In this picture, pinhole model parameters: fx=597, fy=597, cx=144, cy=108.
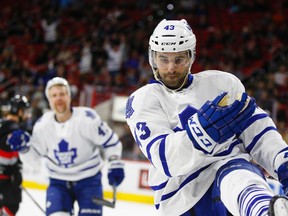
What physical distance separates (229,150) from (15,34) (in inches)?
422

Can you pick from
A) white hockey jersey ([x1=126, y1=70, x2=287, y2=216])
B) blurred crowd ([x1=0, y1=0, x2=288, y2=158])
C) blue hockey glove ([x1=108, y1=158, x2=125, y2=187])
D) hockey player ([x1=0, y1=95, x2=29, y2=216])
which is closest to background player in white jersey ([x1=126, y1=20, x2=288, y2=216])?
white hockey jersey ([x1=126, y1=70, x2=287, y2=216])

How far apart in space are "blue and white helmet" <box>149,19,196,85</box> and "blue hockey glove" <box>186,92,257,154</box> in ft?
1.45

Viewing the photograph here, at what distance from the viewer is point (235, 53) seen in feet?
31.2

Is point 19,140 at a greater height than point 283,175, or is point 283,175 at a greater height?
point 283,175

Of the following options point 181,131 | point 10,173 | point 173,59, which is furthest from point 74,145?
point 181,131

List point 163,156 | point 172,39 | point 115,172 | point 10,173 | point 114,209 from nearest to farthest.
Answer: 1. point 163,156
2. point 172,39
3. point 115,172
4. point 10,173
5. point 114,209

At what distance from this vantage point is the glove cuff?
2.15 meters

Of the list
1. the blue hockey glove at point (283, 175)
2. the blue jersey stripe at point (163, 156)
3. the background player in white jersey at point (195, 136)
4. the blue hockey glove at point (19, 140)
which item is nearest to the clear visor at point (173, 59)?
the background player in white jersey at point (195, 136)

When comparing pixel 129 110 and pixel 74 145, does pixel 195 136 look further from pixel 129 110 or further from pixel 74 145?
pixel 74 145

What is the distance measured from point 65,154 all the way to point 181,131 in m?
2.00

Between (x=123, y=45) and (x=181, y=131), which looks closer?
(x=181, y=131)

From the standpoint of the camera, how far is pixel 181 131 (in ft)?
7.73

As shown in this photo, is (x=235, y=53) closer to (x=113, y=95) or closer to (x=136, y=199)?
(x=113, y=95)

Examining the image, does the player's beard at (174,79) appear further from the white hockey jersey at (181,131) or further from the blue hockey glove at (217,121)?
the blue hockey glove at (217,121)
